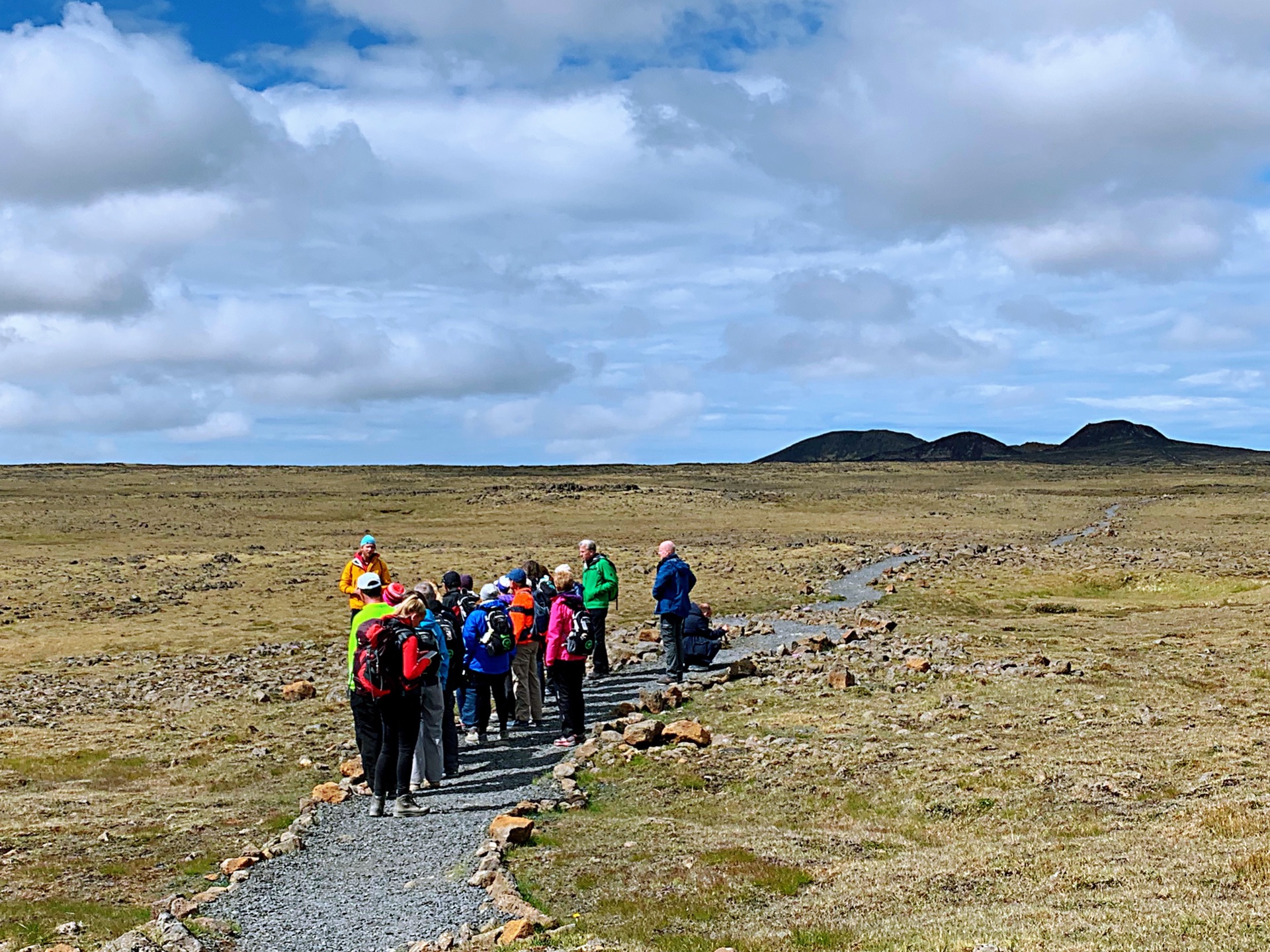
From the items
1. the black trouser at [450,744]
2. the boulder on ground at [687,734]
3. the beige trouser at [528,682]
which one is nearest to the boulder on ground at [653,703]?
the beige trouser at [528,682]

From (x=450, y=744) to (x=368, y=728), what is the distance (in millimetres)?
1703

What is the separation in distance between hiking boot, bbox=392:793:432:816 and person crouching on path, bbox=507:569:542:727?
4.10 meters

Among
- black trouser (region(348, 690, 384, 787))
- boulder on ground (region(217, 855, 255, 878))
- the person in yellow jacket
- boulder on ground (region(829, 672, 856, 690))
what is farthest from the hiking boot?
boulder on ground (region(829, 672, 856, 690))

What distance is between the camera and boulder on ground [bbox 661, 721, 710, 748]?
645 inches

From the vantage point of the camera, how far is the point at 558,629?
16469mm

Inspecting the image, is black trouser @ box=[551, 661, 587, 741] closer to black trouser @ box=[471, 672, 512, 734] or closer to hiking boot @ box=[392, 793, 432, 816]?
black trouser @ box=[471, 672, 512, 734]

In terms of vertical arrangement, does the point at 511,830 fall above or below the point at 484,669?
below

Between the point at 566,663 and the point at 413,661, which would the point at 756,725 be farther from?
the point at 413,661

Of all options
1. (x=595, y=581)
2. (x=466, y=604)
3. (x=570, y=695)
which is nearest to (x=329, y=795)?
(x=570, y=695)

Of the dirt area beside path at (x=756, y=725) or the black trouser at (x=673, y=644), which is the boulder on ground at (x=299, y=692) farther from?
the black trouser at (x=673, y=644)

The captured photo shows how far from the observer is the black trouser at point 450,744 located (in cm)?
1549

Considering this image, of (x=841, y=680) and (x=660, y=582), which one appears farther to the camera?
(x=660, y=582)

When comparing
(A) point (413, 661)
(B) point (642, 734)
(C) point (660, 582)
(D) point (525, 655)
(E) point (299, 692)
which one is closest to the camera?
(A) point (413, 661)

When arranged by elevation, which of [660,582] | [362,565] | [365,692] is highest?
[362,565]
